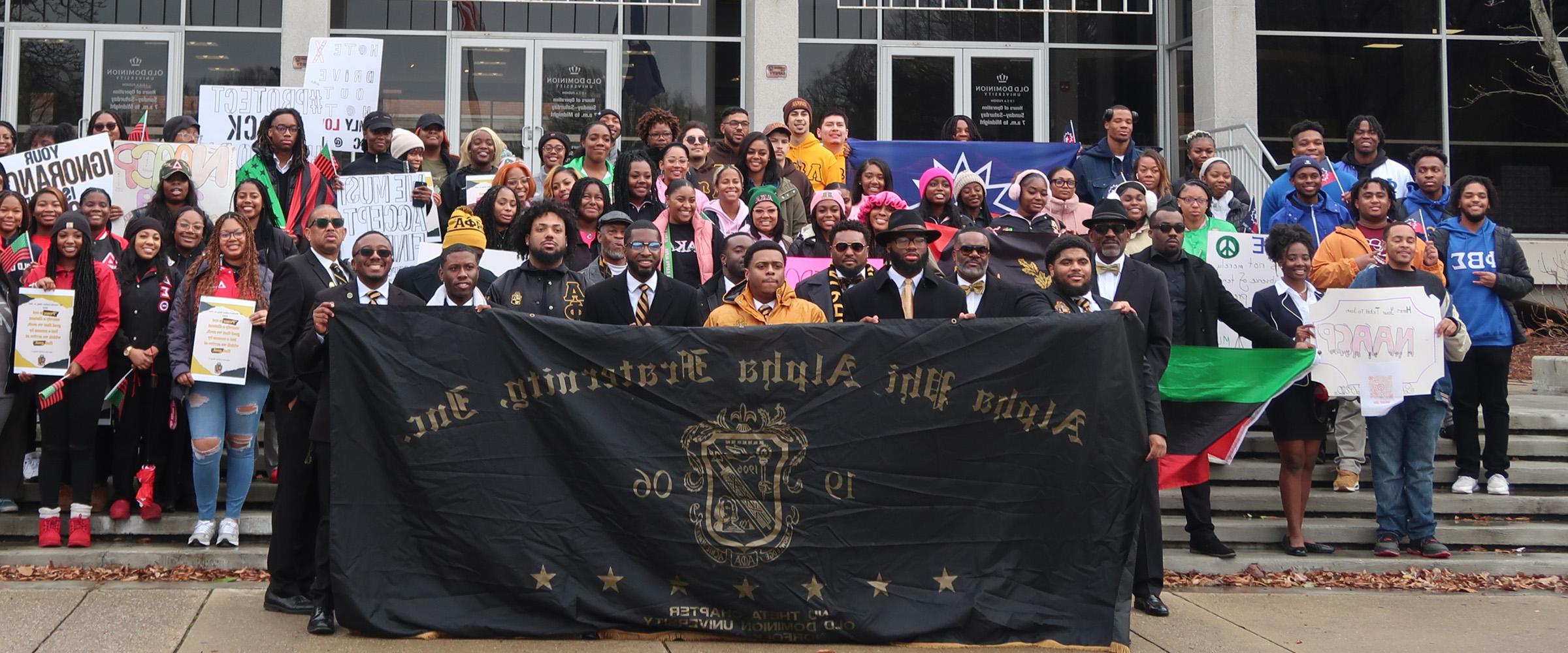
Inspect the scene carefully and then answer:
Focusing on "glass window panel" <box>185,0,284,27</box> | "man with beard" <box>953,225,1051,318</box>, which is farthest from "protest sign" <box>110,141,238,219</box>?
"glass window panel" <box>185,0,284,27</box>

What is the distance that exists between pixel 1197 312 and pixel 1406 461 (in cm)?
180

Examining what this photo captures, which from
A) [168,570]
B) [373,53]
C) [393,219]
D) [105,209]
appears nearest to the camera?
[168,570]

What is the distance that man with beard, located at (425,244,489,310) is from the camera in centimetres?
715

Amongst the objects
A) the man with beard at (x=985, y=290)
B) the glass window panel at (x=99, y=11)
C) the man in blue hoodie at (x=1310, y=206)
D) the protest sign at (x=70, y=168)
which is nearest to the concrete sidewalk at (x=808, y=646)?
the man with beard at (x=985, y=290)

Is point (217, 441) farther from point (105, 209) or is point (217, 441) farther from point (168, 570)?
point (105, 209)

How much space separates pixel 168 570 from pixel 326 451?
1973 millimetres

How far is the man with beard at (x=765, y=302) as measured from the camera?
746 cm

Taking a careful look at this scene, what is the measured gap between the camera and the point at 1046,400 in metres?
6.89

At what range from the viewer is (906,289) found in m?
A: 7.88

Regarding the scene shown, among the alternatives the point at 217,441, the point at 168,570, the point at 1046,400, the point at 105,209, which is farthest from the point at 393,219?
the point at 1046,400

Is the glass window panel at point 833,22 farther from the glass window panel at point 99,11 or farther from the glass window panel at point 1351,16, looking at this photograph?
the glass window panel at point 99,11

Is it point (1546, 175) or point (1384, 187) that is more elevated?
point (1546, 175)

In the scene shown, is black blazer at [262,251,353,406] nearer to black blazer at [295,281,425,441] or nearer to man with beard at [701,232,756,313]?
black blazer at [295,281,425,441]

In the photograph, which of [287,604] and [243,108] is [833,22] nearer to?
[243,108]
